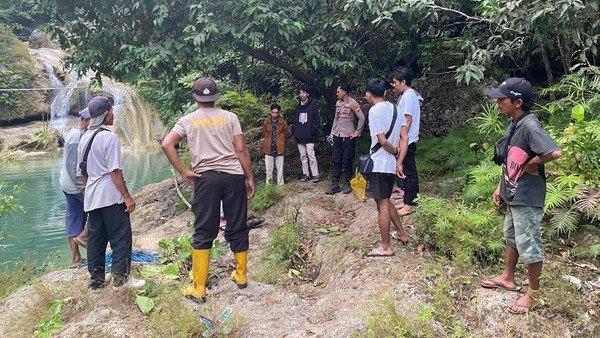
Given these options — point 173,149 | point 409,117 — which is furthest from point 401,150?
point 173,149

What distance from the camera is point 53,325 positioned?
145 inches

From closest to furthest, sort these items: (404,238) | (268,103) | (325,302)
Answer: (325,302), (404,238), (268,103)

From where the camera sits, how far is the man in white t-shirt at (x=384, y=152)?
4.27 m

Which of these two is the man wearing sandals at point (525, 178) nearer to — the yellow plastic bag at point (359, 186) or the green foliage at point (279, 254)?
the green foliage at point (279, 254)

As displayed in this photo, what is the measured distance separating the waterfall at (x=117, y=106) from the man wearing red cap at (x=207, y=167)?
22205 mm

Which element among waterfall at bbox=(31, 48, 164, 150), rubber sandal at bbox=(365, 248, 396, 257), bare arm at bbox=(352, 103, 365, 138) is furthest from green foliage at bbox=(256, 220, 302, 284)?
waterfall at bbox=(31, 48, 164, 150)

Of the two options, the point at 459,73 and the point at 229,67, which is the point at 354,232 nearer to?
the point at 459,73

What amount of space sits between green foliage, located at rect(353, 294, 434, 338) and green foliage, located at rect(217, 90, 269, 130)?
8.60 m

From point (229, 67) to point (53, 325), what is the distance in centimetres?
913

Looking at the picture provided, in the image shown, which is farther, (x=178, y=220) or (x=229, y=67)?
(x=229, y=67)

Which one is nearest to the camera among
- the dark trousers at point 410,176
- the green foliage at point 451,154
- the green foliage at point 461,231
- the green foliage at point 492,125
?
the green foliage at point 461,231


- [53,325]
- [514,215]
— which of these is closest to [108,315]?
[53,325]

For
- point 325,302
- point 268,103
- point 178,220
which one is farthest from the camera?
point 268,103

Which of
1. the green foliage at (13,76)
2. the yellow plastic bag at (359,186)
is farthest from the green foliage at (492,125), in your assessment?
the green foliage at (13,76)
